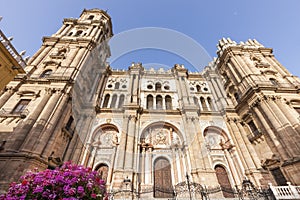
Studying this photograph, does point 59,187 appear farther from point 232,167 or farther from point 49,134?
point 232,167

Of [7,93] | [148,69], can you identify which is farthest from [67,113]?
[148,69]

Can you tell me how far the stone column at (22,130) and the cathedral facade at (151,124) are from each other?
0.20 ft

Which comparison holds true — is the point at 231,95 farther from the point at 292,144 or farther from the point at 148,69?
the point at 148,69

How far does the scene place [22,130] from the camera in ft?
34.5

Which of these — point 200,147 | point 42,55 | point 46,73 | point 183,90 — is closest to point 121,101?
point 183,90

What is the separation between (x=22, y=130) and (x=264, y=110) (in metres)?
20.2

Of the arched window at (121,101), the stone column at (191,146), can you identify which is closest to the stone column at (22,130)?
the arched window at (121,101)

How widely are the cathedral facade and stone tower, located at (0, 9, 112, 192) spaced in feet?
0.22

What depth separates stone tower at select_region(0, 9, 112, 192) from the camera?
376 inches

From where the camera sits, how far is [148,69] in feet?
84.2

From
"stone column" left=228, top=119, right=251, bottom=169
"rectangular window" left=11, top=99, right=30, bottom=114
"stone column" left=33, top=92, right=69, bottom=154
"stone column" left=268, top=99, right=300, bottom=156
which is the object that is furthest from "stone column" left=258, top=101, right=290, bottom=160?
"rectangular window" left=11, top=99, right=30, bottom=114

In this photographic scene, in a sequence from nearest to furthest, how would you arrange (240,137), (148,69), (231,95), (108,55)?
1. (240,137)
2. (231,95)
3. (148,69)
4. (108,55)

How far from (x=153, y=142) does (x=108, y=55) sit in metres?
20.1

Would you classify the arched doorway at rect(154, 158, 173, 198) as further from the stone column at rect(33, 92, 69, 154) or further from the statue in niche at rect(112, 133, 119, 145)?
the stone column at rect(33, 92, 69, 154)
